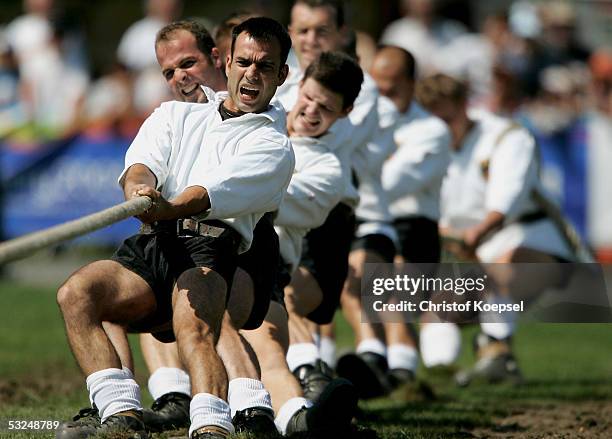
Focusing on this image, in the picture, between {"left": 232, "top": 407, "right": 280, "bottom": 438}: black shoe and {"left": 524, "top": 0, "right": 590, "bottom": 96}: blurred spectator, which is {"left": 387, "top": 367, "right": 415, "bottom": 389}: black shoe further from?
{"left": 524, "top": 0, "right": 590, "bottom": 96}: blurred spectator

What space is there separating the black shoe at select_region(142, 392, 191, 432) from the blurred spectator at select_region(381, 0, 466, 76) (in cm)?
1098

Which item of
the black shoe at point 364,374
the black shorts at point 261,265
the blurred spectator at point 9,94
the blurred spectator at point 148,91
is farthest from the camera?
the blurred spectator at point 9,94

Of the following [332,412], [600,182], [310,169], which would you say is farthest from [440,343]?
[600,182]

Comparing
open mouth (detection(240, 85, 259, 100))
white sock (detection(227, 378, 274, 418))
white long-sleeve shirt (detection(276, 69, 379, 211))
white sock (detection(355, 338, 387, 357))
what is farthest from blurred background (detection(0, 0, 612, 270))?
white sock (detection(227, 378, 274, 418))

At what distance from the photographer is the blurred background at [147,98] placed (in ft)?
55.0

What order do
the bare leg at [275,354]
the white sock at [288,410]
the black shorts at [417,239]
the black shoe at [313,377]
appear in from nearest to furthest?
the white sock at [288,410]
the bare leg at [275,354]
the black shoe at [313,377]
the black shorts at [417,239]

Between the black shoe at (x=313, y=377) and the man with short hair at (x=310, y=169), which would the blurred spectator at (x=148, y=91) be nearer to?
the man with short hair at (x=310, y=169)

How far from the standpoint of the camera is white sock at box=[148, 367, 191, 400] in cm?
684

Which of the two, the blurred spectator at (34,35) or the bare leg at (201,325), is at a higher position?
the blurred spectator at (34,35)

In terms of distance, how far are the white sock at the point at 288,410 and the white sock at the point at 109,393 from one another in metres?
0.90

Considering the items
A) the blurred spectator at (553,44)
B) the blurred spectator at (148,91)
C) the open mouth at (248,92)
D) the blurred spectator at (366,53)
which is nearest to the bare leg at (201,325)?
the open mouth at (248,92)

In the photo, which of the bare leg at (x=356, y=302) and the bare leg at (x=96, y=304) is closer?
the bare leg at (x=96, y=304)

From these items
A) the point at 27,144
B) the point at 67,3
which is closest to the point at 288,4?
the point at 67,3

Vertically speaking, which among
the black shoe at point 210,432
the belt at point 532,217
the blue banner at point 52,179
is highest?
the blue banner at point 52,179
